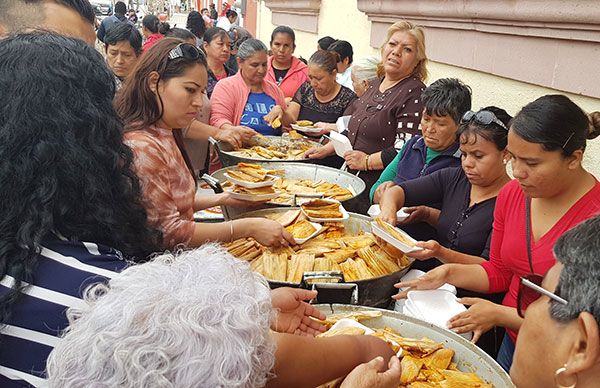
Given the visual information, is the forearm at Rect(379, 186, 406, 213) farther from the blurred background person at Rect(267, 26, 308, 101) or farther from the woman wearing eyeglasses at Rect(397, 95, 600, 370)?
the blurred background person at Rect(267, 26, 308, 101)

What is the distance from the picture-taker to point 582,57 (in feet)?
9.07

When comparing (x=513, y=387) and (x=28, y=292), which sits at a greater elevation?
(x=28, y=292)

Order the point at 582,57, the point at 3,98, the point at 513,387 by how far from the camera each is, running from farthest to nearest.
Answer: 1. the point at 582,57
2. the point at 513,387
3. the point at 3,98

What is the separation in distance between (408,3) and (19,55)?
439 centimetres

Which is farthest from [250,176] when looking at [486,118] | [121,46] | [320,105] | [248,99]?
[121,46]

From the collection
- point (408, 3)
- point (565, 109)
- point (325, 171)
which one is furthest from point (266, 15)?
point (565, 109)

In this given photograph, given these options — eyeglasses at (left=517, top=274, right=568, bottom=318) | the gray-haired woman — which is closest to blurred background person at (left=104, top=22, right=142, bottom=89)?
the gray-haired woman

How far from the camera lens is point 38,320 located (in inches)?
39.4

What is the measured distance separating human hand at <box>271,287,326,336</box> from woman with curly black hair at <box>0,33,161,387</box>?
0.53m

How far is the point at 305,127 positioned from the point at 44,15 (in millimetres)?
2466

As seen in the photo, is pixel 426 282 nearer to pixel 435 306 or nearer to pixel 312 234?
pixel 435 306

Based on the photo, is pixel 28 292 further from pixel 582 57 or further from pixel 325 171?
pixel 582 57

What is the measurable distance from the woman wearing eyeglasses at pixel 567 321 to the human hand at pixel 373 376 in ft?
1.00

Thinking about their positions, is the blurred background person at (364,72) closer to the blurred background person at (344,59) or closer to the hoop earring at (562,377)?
the blurred background person at (344,59)
